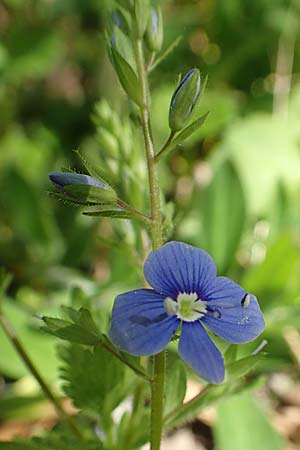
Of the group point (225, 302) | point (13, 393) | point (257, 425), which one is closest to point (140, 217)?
point (225, 302)

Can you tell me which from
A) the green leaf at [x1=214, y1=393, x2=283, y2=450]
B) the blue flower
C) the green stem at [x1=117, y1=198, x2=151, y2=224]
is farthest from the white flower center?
the green leaf at [x1=214, y1=393, x2=283, y2=450]

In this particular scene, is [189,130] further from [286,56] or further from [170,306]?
[286,56]

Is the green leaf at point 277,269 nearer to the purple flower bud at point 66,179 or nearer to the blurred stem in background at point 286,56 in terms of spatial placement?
the purple flower bud at point 66,179

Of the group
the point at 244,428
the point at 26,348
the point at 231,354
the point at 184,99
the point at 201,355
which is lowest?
the point at 244,428

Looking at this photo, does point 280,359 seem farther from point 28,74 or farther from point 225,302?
point 28,74

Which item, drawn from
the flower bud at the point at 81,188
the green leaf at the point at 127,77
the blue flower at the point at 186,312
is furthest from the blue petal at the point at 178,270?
the green leaf at the point at 127,77

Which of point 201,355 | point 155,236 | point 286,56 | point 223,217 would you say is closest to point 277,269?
point 223,217

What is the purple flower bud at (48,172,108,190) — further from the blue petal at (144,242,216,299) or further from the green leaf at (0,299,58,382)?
the green leaf at (0,299,58,382)
